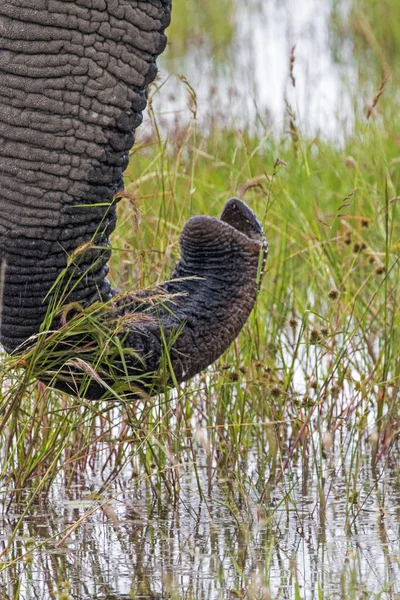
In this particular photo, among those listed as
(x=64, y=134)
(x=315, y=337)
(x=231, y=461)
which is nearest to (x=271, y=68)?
(x=231, y=461)

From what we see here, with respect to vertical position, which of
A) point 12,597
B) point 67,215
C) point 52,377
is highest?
point 67,215

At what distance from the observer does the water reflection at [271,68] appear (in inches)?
320

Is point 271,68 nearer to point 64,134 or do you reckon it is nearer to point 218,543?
point 218,543

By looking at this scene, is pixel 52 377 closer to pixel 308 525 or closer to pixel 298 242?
pixel 308 525

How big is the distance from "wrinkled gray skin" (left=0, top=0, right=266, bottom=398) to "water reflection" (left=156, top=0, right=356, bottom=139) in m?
4.42

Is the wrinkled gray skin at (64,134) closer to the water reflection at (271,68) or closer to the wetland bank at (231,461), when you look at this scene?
the wetland bank at (231,461)

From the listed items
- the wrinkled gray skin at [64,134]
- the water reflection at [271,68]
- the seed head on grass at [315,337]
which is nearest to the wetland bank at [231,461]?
the seed head on grass at [315,337]

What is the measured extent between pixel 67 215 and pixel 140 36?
407 mm

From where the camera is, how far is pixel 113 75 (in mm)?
2750

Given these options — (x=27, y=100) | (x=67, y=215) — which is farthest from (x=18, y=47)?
(x=67, y=215)

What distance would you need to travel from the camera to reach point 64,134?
8.80ft

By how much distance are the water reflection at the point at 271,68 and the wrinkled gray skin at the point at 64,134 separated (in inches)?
174

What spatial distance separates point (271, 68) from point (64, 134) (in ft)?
25.0

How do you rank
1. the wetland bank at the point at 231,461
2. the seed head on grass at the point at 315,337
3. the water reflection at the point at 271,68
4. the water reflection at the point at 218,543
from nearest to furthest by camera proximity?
the water reflection at the point at 218,543 → the wetland bank at the point at 231,461 → the seed head on grass at the point at 315,337 → the water reflection at the point at 271,68
